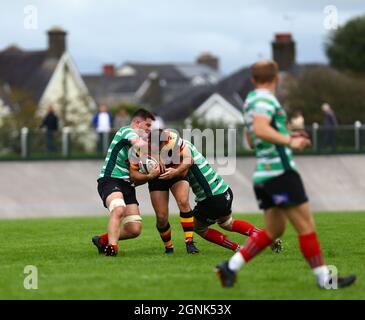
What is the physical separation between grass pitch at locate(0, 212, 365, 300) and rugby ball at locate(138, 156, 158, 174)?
1.01 meters

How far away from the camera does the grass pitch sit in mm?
10250

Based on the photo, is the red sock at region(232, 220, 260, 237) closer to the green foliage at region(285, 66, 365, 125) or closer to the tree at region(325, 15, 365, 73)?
the green foliage at region(285, 66, 365, 125)

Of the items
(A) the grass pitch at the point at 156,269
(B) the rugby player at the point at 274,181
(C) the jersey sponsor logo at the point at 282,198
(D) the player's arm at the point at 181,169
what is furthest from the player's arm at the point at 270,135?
(D) the player's arm at the point at 181,169

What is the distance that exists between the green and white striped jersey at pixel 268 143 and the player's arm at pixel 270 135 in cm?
6

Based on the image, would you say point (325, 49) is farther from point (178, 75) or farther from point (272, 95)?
point (272, 95)

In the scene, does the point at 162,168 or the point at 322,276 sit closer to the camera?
the point at 322,276

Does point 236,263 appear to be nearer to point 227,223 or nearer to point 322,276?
point 322,276

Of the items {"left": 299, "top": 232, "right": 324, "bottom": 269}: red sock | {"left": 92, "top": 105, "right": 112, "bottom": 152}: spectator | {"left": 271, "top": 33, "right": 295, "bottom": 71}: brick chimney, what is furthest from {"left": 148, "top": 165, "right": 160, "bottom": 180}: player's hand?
{"left": 271, "top": 33, "right": 295, "bottom": 71}: brick chimney

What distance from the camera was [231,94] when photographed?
8675 centimetres

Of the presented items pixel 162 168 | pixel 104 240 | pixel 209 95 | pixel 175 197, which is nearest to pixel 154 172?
pixel 162 168

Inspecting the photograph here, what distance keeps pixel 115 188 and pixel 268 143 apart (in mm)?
3979

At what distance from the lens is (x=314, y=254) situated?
1043cm

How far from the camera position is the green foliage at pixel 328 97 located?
212 ft

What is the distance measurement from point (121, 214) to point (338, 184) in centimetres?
2345
